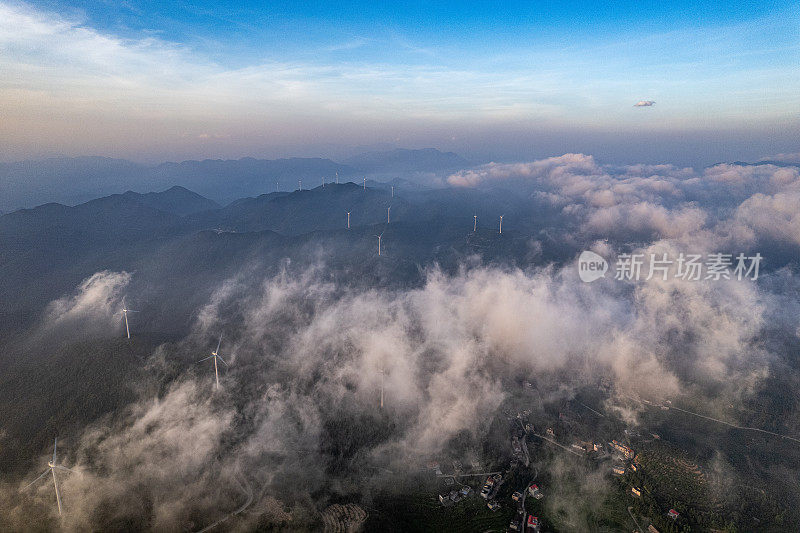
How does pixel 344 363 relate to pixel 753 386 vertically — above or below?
above

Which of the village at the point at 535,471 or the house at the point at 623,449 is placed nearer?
the village at the point at 535,471

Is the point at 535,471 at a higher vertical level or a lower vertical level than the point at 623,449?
higher

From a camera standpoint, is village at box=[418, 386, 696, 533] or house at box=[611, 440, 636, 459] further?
house at box=[611, 440, 636, 459]

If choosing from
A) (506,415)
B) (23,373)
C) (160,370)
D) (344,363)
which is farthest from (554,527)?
(23,373)

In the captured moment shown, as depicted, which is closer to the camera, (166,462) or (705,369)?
(166,462)

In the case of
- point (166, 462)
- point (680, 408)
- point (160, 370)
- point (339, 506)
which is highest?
point (160, 370)

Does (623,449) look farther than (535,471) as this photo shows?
Yes

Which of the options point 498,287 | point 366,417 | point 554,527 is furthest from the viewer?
point 498,287

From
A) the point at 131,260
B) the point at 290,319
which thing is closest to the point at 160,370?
the point at 290,319

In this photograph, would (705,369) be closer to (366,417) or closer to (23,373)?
(366,417)

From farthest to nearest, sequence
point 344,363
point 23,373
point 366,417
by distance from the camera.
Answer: point 344,363 < point 366,417 < point 23,373
